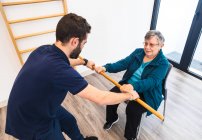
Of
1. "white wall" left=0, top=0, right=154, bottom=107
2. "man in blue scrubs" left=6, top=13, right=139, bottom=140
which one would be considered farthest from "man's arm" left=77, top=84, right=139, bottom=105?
"white wall" left=0, top=0, right=154, bottom=107

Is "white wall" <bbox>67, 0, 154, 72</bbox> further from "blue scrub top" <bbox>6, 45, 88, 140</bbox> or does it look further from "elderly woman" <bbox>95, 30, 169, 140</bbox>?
"blue scrub top" <bbox>6, 45, 88, 140</bbox>

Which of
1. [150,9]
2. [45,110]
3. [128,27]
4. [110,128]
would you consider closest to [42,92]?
[45,110]

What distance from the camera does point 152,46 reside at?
166cm

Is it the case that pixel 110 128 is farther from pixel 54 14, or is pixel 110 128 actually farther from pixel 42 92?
pixel 54 14

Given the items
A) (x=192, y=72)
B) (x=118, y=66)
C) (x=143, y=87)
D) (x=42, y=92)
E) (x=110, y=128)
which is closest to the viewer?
(x=42, y=92)

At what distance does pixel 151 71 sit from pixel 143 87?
Result: 0.61 feet

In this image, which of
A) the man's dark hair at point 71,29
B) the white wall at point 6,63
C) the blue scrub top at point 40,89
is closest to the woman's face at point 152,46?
the man's dark hair at point 71,29

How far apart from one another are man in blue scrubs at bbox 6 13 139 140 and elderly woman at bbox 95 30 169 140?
1.62 feet

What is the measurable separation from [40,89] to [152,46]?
3.59ft

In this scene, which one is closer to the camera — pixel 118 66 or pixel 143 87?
pixel 143 87

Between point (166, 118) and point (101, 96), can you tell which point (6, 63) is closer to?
point (101, 96)

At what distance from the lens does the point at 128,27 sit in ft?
10.2

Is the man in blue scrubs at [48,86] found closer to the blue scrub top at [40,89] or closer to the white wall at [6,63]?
the blue scrub top at [40,89]

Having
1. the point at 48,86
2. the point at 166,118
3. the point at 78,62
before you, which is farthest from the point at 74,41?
the point at 166,118
